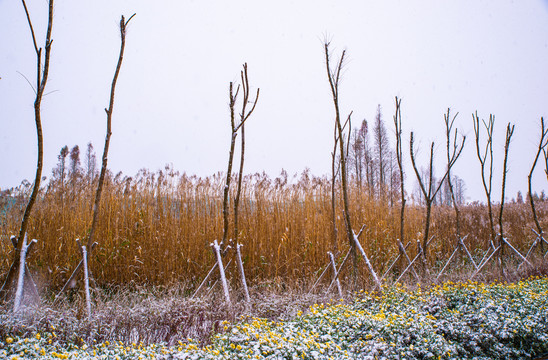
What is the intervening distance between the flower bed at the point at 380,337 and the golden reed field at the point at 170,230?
4.85 ft

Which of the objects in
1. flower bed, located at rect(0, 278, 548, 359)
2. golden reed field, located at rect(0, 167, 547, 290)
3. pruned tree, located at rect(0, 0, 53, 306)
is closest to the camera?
flower bed, located at rect(0, 278, 548, 359)

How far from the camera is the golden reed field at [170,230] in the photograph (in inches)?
168

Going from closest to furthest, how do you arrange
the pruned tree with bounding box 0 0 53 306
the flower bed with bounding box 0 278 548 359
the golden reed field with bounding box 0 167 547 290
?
the flower bed with bounding box 0 278 548 359 < the pruned tree with bounding box 0 0 53 306 < the golden reed field with bounding box 0 167 547 290

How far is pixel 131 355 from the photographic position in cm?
207

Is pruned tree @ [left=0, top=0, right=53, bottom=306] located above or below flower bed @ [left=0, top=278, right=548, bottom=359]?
above

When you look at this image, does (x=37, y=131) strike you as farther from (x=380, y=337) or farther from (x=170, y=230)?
(x=380, y=337)

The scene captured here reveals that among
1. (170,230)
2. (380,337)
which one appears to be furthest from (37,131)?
(380,337)

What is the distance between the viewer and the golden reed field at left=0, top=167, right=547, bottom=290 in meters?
4.27

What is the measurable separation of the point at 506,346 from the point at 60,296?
3.91 m

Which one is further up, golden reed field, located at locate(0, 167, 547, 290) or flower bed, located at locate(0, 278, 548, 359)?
golden reed field, located at locate(0, 167, 547, 290)

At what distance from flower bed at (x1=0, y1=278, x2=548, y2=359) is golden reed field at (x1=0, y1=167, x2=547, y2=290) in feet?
4.85

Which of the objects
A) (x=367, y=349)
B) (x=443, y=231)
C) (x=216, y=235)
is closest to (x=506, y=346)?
(x=367, y=349)

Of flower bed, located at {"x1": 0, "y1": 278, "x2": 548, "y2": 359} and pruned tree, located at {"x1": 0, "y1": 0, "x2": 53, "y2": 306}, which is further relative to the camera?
pruned tree, located at {"x1": 0, "y1": 0, "x2": 53, "y2": 306}

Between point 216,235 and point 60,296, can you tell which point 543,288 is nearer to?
point 216,235
